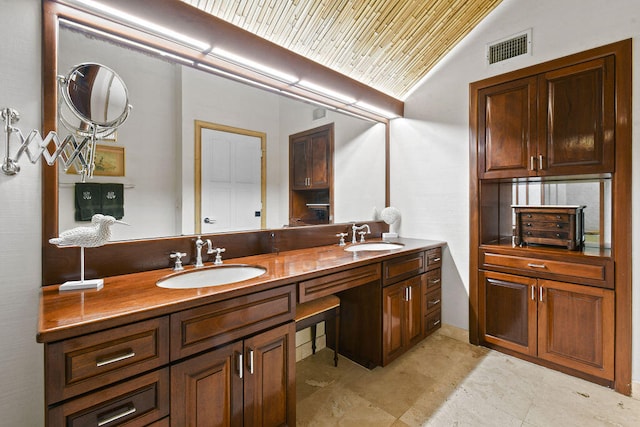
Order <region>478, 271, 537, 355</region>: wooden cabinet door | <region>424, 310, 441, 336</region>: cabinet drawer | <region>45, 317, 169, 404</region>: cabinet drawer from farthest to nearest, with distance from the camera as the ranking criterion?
<region>424, 310, 441, 336</region>: cabinet drawer → <region>478, 271, 537, 355</region>: wooden cabinet door → <region>45, 317, 169, 404</region>: cabinet drawer

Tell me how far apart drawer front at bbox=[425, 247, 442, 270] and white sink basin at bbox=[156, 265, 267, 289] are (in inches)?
59.3

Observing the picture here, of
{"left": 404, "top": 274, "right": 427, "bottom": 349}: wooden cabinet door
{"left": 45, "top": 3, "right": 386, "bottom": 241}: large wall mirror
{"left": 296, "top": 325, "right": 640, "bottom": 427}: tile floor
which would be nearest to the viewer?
{"left": 45, "top": 3, "right": 386, "bottom": 241}: large wall mirror

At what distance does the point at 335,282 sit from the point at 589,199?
2.07 m

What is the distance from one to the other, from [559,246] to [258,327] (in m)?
2.25

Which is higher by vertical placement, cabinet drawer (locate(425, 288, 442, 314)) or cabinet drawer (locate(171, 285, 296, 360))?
cabinet drawer (locate(171, 285, 296, 360))

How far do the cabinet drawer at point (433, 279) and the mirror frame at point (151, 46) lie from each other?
1.26m

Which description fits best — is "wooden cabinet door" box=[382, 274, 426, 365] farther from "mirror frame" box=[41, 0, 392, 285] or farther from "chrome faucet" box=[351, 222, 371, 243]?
"mirror frame" box=[41, 0, 392, 285]

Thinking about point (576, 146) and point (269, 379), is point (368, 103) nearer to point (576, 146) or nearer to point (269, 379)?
point (576, 146)

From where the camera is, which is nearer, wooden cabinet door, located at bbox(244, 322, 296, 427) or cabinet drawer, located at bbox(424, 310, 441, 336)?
wooden cabinet door, located at bbox(244, 322, 296, 427)

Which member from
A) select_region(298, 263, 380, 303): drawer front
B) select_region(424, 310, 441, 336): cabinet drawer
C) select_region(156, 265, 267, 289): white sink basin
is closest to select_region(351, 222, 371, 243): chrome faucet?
select_region(298, 263, 380, 303): drawer front

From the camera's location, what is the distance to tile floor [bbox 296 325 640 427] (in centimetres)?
166

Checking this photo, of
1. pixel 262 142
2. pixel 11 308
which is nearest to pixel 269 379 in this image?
pixel 11 308

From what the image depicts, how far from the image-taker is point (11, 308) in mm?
1195

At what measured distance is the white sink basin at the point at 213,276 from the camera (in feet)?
4.94
